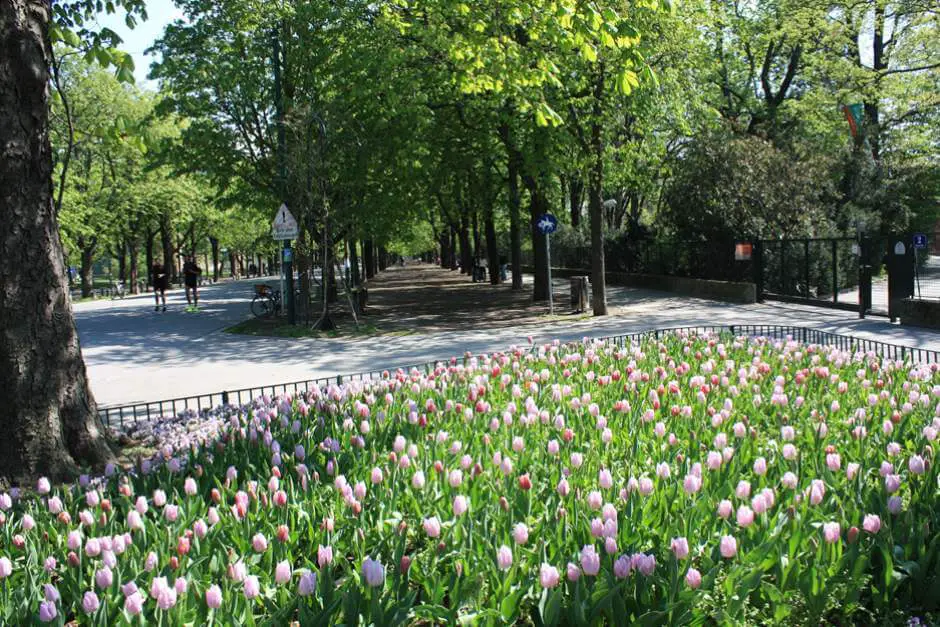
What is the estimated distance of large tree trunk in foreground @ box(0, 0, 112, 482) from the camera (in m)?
5.61

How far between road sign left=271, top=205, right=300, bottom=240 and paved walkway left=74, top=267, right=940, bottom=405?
2455 millimetres

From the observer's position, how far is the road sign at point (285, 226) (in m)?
19.2

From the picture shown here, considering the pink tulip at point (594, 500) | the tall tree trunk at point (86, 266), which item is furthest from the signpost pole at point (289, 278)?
the tall tree trunk at point (86, 266)

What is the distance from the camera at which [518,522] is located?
3.42m

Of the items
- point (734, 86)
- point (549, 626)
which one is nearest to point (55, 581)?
point (549, 626)

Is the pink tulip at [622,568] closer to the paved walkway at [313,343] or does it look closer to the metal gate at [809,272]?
the paved walkway at [313,343]

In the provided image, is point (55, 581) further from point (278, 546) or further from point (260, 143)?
point (260, 143)

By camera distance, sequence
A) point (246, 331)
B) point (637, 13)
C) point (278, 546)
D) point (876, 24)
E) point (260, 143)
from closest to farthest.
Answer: point (278, 546), point (637, 13), point (246, 331), point (260, 143), point (876, 24)

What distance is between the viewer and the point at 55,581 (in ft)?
11.8

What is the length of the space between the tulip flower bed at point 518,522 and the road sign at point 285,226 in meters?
13.8

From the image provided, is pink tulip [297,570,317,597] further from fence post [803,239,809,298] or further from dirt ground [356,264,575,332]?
fence post [803,239,809,298]

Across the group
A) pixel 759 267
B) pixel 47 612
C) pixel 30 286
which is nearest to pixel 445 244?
pixel 759 267

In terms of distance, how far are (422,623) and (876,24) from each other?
31371 millimetres

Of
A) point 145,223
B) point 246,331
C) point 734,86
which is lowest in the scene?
point 246,331
